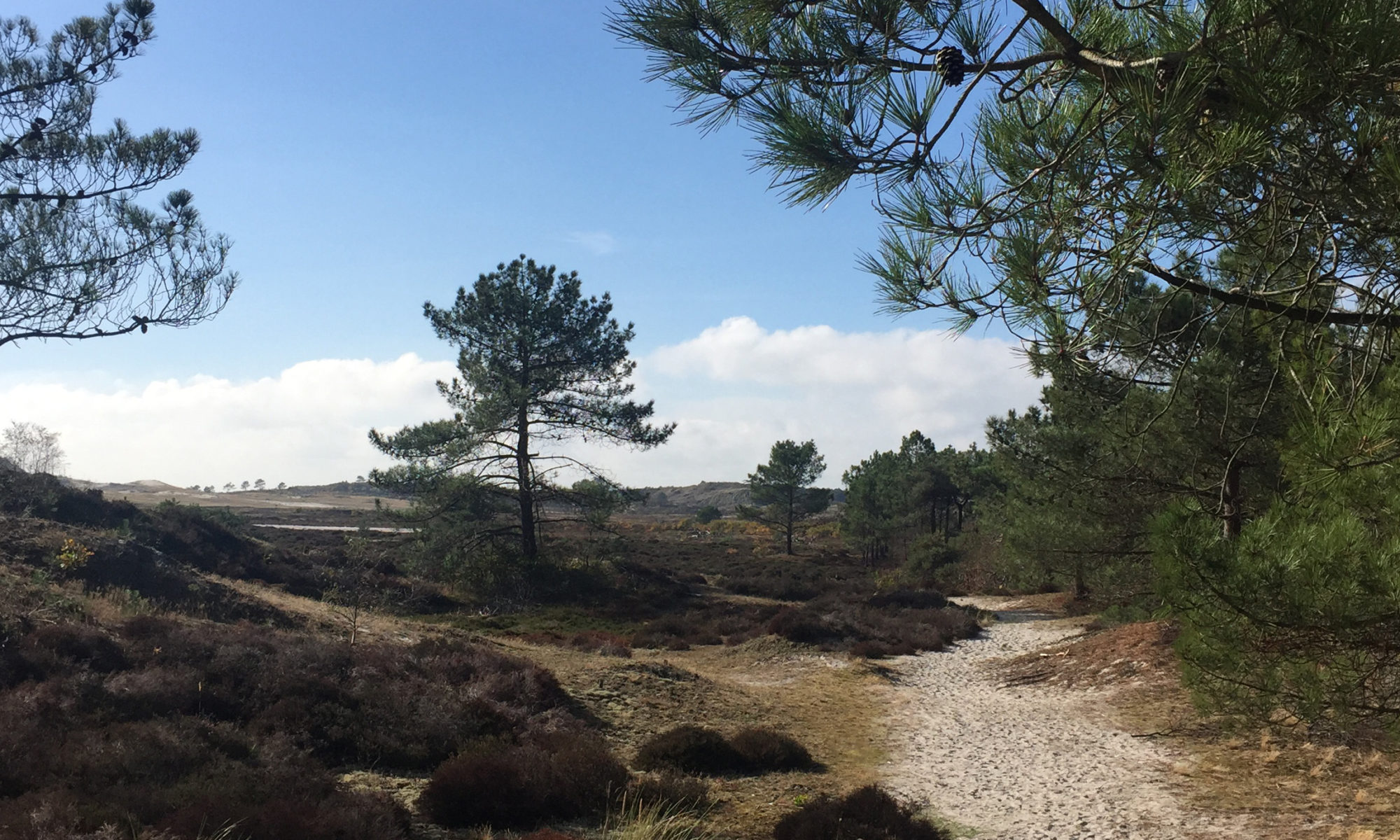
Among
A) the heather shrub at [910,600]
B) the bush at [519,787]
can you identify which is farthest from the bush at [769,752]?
the heather shrub at [910,600]

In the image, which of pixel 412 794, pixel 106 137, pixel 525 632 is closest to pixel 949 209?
pixel 412 794

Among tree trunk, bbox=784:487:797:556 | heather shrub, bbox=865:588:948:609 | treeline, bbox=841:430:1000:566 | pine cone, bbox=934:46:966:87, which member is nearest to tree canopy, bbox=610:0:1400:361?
pine cone, bbox=934:46:966:87

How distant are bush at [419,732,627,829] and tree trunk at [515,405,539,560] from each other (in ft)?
55.5

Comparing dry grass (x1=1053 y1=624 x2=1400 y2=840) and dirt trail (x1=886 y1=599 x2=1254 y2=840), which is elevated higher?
dry grass (x1=1053 y1=624 x2=1400 y2=840)

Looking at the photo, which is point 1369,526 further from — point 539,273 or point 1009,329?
point 539,273

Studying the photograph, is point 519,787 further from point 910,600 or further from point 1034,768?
point 910,600

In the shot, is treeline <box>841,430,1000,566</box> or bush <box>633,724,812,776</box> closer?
bush <box>633,724,812,776</box>

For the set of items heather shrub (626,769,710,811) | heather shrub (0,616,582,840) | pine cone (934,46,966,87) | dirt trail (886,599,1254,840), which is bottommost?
dirt trail (886,599,1254,840)

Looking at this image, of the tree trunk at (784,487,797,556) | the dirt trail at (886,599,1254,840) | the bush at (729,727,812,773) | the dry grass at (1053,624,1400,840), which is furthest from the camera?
the tree trunk at (784,487,797,556)

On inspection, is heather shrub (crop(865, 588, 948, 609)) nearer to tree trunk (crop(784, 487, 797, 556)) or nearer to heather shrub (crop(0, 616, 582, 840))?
heather shrub (crop(0, 616, 582, 840))

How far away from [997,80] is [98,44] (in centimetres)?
1201

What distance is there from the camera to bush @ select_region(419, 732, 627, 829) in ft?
18.6

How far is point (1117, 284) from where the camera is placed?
151 inches

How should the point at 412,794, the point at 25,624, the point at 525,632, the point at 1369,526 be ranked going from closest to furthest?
the point at 1369,526 < the point at 412,794 < the point at 25,624 < the point at 525,632
